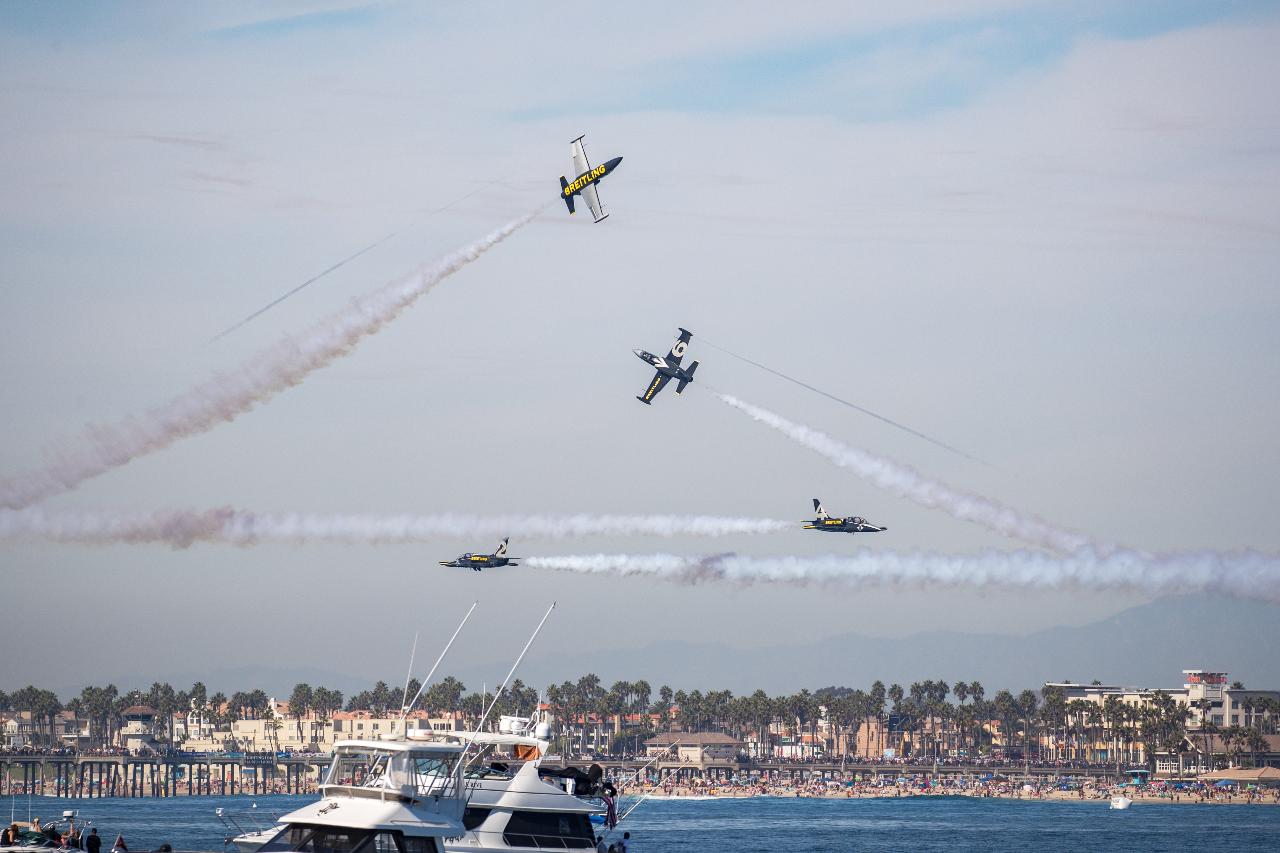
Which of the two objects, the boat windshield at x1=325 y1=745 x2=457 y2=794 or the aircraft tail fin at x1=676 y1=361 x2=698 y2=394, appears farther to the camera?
the aircraft tail fin at x1=676 y1=361 x2=698 y2=394

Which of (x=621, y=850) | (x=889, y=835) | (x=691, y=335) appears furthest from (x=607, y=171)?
(x=889, y=835)

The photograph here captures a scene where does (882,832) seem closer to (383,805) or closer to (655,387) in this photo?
(655,387)

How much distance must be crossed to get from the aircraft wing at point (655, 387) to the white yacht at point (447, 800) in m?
41.8

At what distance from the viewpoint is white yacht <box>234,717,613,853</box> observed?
156 ft

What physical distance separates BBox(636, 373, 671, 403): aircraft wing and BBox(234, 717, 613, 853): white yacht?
137 feet

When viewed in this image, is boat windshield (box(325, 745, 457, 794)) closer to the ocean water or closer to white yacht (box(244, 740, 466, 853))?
white yacht (box(244, 740, 466, 853))

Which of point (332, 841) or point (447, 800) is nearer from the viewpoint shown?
point (332, 841)

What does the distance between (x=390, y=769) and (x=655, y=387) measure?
5381 centimetres


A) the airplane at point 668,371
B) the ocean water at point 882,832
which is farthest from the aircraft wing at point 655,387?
the ocean water at point 882,832

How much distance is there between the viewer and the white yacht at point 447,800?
156 ft

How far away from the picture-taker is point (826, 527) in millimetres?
94812

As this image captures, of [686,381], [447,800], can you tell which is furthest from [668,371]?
[447,800]

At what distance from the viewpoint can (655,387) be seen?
335 feet

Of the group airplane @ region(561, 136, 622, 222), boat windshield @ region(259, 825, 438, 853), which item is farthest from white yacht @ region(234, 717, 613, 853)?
airplane @ region(561, 136, 622, 222)
